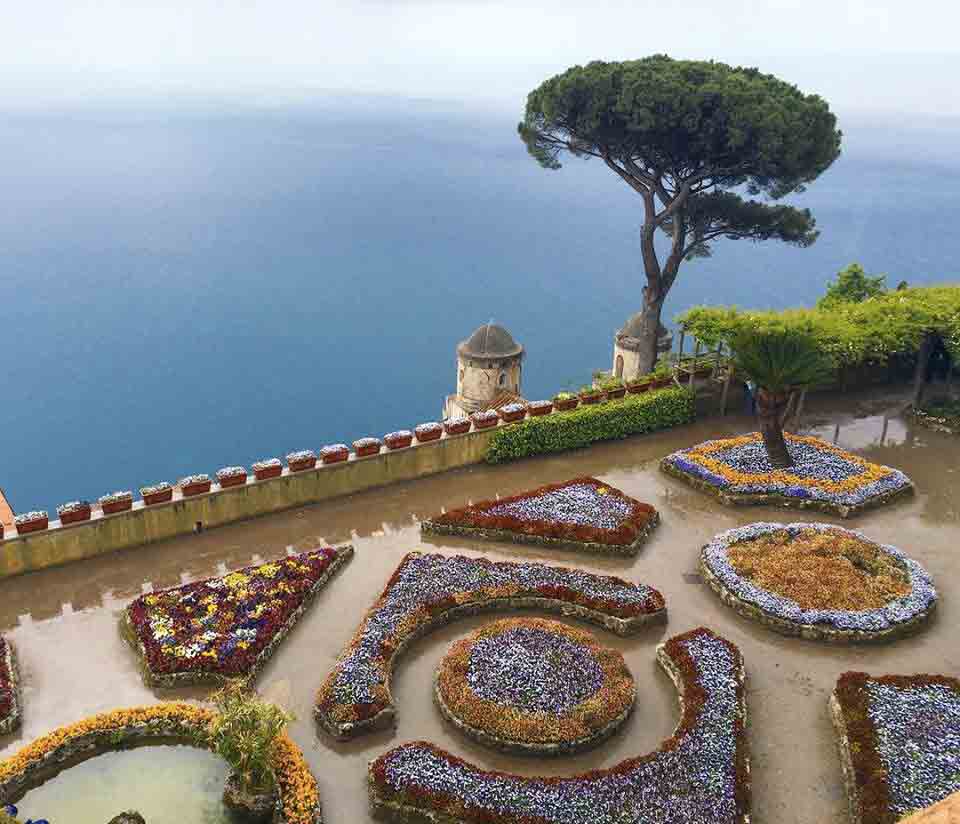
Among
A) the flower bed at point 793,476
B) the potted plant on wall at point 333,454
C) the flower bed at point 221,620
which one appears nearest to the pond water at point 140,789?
the flower bed at point 221,620

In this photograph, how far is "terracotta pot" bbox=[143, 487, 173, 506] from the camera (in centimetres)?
1964

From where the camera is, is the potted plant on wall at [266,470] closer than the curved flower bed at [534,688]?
No

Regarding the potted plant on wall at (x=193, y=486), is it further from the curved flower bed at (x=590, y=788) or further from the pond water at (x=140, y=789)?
the curved flower bed at (x=590, y=788)

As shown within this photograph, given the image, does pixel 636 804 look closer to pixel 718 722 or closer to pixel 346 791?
pixel 718 722

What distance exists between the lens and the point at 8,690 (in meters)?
14.3

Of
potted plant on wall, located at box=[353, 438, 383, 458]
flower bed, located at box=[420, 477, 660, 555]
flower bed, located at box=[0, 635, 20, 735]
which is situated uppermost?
potted plant on wall, located at box=[353, 438, 383, 458]

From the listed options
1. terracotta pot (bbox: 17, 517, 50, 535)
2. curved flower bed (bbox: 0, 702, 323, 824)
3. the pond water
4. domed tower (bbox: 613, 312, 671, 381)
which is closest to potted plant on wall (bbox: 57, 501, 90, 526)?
terracotta pot (bbox: 17, 517, 50, 535)

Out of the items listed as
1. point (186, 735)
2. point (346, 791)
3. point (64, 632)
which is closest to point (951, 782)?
point (346, 791)

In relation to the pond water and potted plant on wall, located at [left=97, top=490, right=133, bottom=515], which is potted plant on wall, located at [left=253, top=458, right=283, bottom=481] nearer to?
potted plant on wall, located at [left=97, top=490, right=133, bottom=515]

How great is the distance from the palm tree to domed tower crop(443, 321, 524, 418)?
10.4m

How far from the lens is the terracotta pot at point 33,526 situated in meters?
18.3

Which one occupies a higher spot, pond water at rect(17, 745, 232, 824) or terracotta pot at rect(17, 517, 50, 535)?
terracotta pot at rect(17, 517, 50, 535)

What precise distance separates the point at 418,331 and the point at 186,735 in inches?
5204

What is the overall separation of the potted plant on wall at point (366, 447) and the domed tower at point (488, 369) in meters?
9.35
